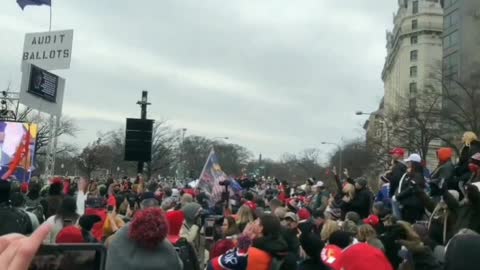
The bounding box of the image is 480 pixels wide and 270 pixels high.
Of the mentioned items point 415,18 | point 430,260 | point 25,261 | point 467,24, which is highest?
point 415,18

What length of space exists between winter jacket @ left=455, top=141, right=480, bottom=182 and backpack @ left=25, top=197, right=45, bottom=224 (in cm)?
667

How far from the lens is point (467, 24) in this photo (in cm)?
6316

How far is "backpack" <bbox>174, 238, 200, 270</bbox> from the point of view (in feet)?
19.6

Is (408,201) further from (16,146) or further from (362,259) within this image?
(16,146)

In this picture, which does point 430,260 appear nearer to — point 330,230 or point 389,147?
point 330,230

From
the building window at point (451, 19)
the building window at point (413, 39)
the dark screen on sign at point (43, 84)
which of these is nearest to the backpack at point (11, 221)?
the dark screen on sign at point (43, 84)

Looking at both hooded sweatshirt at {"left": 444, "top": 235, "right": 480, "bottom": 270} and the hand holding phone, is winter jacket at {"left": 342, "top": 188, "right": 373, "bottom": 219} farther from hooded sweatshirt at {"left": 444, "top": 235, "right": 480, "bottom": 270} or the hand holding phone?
the hand holding phone

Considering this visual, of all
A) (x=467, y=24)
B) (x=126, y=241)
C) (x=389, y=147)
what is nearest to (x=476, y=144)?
(x=126, y=241)

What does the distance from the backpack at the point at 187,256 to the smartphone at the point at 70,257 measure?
134 inches

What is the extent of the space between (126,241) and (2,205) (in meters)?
2.56

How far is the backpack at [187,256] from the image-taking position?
598 cm

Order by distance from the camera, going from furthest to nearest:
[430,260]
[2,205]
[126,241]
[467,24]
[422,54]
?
[422,54] < [467,24] < [2,205] < [430,260] < [126,241]

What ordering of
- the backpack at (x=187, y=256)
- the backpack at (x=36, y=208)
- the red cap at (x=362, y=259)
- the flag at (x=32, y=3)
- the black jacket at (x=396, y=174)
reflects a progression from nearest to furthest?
the red cap at (x=362, y=259)
the backpack at (x=187, y=256)
the backpack at (x=36, y=208)
the black jacket at (x=396, y=174)
the flag at (x=32, y=3)

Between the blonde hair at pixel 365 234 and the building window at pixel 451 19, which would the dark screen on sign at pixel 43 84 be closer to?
the blonde hair at pixel 365 234
